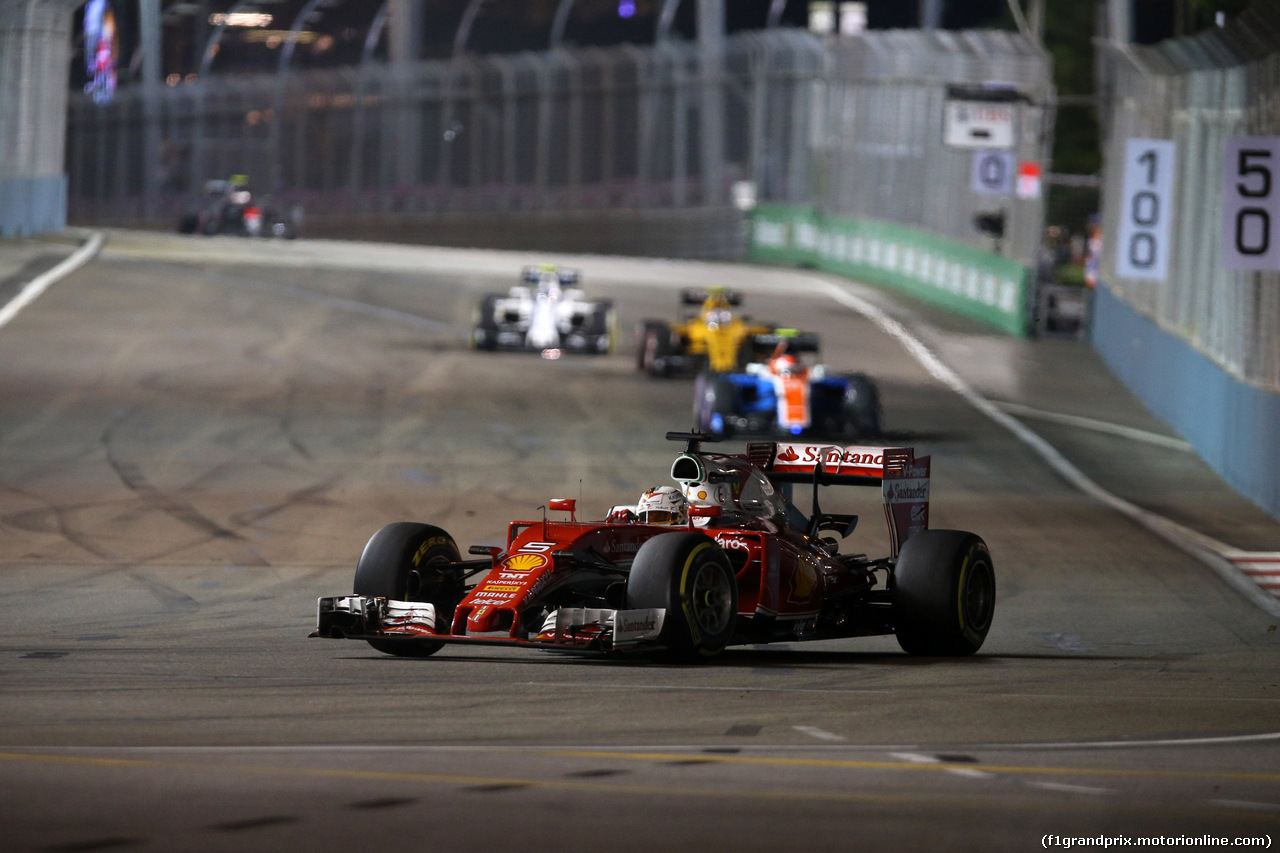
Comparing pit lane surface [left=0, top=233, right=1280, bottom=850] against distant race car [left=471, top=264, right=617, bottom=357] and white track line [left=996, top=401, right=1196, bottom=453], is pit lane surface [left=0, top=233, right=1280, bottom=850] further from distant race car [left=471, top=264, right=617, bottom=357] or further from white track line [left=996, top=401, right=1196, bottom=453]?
distant race car [left=471, top=264, right=617, bottom=357]

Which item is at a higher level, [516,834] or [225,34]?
[225,34]

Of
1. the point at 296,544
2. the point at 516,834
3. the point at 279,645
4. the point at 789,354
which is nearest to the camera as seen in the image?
the point at 516,834

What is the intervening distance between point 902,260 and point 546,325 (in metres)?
14.0

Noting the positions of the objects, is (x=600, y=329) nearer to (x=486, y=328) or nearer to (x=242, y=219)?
(x=486, y=328)

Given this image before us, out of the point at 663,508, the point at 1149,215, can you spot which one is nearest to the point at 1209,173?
the point at 1149,215

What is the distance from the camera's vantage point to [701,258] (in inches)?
2035

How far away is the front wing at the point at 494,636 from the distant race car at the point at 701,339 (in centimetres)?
1636

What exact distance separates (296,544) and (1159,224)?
1498cm

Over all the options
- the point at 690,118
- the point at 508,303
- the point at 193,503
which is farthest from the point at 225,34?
the point at 193,503

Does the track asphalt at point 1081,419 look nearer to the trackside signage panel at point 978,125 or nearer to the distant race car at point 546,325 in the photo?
the trackside signage panel at point 978,125

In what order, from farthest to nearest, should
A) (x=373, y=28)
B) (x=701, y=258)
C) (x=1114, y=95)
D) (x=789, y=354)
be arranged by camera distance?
(x=373, y=28) → (x=701, y=258) → (x=1114, y=95) → (x=789, y=354)

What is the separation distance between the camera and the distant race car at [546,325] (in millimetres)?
31406

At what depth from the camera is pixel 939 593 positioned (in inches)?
460

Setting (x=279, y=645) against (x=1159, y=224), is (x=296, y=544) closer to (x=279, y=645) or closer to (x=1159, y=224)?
(x=279, y=645)
